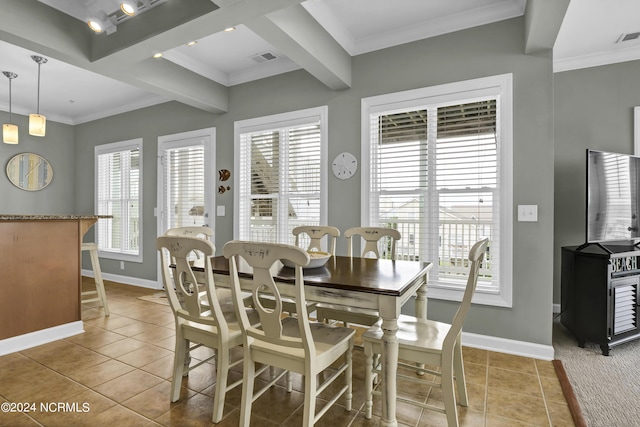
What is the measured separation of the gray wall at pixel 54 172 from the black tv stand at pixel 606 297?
7597 mm

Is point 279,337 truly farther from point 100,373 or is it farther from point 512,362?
point 512,362

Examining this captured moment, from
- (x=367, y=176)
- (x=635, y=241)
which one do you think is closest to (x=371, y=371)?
(x=367, y=176)

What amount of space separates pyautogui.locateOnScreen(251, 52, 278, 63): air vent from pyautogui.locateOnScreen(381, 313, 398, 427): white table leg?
123 inches

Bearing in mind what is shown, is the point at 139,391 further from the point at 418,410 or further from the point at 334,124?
the point at 334,124

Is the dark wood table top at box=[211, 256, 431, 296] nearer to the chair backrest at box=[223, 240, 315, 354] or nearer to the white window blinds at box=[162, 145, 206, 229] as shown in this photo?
the chair backrest at box=[223, 240, 315, 354]

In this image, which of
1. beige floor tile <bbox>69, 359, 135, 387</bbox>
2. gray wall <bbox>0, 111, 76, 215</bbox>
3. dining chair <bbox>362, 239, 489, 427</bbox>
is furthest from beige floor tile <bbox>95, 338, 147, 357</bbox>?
gray wall <bbox>0, 111, 76, 215</bbox>

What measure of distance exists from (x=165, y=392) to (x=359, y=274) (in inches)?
58.2

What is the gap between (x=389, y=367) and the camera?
1.64 m

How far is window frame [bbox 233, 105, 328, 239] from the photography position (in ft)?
11.8

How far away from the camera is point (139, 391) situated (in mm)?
2168

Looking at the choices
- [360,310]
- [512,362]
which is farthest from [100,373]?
[512,362]

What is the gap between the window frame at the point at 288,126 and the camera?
11.8ft

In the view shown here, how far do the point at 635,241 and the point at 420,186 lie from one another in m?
2.37

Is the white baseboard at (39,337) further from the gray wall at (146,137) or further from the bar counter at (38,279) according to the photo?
the gray wall at (146,137)
